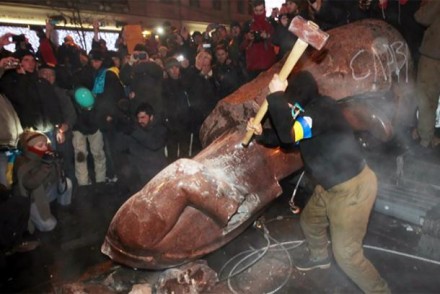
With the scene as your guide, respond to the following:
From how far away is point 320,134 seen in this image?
3004 mm

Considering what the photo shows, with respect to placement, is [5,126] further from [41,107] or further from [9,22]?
[9,22]

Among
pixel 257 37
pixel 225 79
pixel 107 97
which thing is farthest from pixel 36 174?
pixel 257 37

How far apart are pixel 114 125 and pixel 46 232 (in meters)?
2.05

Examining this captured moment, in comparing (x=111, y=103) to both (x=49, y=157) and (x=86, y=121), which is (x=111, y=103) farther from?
(x=49, y=157)

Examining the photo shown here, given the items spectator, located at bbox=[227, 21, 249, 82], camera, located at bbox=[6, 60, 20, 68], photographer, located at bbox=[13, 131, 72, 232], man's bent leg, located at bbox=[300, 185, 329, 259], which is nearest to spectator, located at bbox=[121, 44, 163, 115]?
photographer, located at bbox=[13, 131, 72, 232]

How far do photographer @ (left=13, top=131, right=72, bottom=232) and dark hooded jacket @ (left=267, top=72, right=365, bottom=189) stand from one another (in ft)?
12.3

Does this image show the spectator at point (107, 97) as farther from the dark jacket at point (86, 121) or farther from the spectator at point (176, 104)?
the spectator at point (176, 104)

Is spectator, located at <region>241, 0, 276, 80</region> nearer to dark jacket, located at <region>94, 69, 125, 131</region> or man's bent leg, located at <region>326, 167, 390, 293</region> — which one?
dark jacket, located at <region>94, 69, 125, 131</region>

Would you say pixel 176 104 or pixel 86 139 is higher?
pixel 176 104

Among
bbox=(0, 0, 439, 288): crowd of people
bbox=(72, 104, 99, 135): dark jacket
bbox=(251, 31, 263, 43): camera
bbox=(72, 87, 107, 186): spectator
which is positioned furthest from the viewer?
bbox=(251, 31, 263, 43): camera

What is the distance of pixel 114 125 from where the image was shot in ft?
20.0

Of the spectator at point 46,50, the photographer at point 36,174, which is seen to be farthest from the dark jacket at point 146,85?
the spectator at point 46,50

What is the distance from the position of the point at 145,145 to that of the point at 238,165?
101 inches

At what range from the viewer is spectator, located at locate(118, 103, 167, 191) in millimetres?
5660
